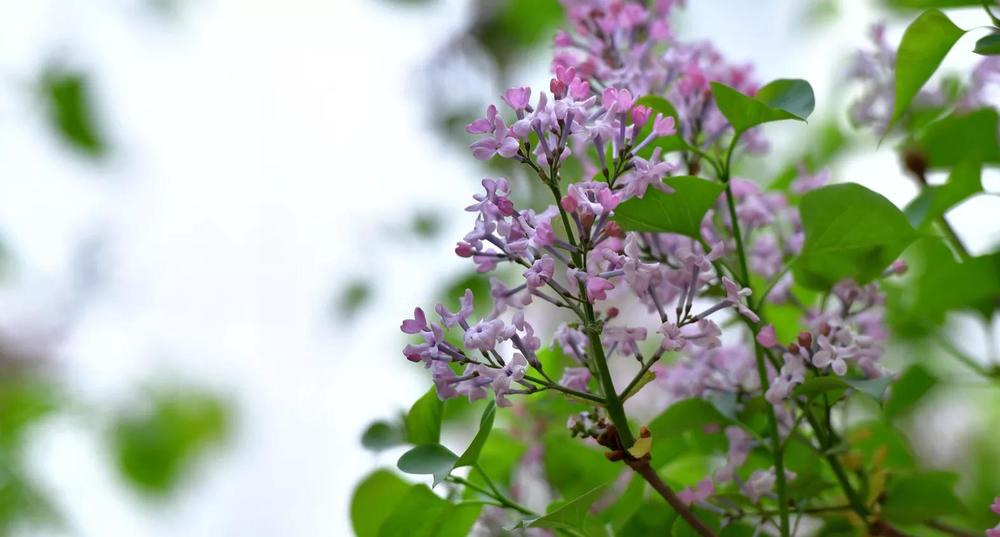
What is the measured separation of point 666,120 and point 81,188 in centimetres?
125

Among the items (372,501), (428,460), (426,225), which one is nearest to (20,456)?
(426,225)

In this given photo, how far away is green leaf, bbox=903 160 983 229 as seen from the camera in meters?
0.43

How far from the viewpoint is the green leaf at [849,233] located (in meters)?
0.35

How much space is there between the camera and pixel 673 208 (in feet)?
1.12

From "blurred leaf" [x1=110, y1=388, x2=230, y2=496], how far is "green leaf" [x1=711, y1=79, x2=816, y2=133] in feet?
3.34

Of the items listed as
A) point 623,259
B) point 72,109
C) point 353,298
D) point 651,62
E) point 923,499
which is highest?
point 72,109

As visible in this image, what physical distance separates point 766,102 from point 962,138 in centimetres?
18

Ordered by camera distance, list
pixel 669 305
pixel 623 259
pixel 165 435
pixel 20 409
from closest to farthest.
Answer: pixel 623 259, pixel 669 305, pixel 20 409, pixel 165 435

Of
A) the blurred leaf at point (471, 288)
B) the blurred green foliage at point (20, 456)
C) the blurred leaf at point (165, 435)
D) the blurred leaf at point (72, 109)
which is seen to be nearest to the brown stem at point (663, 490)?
the blurred leaf at point (471, 288)

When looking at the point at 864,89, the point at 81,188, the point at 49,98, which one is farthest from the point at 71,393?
the point at 864,89

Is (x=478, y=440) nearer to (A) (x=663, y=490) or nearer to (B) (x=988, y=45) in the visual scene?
(A) (x=663, y=490)

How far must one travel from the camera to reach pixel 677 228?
1.15 ft

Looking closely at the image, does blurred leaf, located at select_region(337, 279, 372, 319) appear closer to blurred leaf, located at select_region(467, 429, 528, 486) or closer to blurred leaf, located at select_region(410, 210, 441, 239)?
blurred leaf, located at select_region(410, 210, 441, 239)

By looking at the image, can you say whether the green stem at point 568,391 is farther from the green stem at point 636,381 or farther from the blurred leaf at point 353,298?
the blurred leaf at point 353,298
